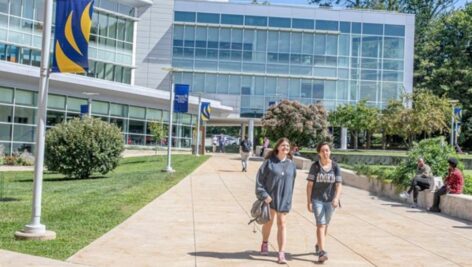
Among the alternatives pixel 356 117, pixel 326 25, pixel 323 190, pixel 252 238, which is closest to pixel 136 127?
pixel 356 117

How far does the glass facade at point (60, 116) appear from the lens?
36.1m

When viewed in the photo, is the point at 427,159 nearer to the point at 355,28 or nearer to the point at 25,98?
the point at 25,98

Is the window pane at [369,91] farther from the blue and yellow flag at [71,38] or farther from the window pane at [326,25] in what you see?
the blue and yellow flag at [71,38]

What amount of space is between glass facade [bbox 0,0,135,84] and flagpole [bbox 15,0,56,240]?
88.6ft

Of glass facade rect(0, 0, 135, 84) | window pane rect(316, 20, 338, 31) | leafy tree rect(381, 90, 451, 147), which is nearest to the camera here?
glass facade rect(0, 0, 135, 84)

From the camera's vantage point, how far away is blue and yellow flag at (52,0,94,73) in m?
9.31

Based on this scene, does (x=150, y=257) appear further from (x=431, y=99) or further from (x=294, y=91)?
(x=294, y=91)

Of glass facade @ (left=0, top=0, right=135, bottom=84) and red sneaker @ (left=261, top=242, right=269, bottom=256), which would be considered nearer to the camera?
red sneaker @ (left=261, top=242, right=269, bottom=256)

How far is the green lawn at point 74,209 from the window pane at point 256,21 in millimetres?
42095

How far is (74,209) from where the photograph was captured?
12453mm

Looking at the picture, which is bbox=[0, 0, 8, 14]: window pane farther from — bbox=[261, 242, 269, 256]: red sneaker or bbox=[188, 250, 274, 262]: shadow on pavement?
bbox=[261, 242, 269, 256]: red sneaker

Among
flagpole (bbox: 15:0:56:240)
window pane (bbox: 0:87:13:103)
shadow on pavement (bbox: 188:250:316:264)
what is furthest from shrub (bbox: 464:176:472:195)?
window pane (bbox: 0:87:13:103)

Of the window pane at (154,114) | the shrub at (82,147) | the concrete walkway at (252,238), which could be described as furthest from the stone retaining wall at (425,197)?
the window pane at (154,114)

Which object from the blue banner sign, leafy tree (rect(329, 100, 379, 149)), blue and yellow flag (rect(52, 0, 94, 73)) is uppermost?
leafy tree (rect(329, 100, 379, 149))
